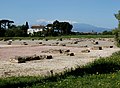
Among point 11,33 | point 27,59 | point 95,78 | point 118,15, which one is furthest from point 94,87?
point 11,33

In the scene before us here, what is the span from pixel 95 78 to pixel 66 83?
2017 millimetres

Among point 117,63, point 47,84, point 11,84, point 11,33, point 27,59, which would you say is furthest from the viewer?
point 11,33

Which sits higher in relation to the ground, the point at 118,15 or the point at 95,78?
the point at 118,15

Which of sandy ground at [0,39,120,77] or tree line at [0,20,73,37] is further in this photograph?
tree line at [0,20,73,37]

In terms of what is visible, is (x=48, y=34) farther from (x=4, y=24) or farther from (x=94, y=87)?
(x=94, y=87)

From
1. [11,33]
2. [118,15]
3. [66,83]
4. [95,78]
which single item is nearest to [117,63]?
[95,78]

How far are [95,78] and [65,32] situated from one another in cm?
13619

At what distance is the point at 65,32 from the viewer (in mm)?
150875

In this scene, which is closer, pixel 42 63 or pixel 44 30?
pixel 42 63

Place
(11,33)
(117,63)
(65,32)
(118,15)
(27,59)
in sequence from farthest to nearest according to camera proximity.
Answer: (65,32) < (11,33) < (118,15) < (27,59) < (117,63)

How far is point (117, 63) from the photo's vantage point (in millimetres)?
21625

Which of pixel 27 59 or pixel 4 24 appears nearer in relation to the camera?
pixel 27 59

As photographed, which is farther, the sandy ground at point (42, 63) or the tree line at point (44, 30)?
the tree line at point (44, 30)

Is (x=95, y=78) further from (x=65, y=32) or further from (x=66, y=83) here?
(x=65, y=32)
